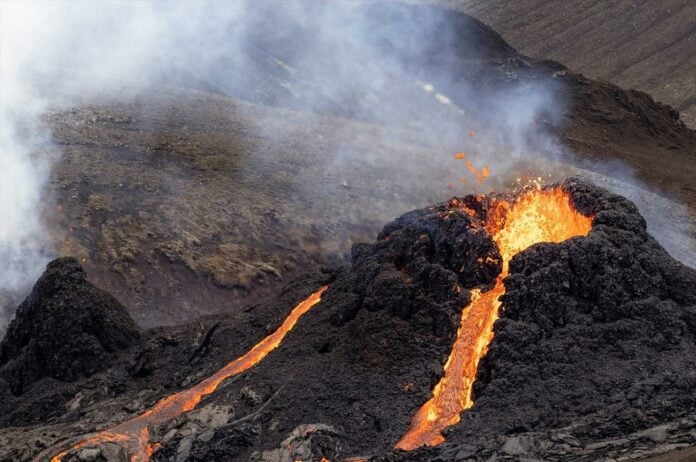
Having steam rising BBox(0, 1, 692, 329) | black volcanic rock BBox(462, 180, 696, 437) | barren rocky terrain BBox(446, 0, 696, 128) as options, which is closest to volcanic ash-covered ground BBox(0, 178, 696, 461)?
black volcanic rock BBox(462, 180, 696, 437)

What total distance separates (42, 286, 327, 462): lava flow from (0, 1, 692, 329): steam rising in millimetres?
14690

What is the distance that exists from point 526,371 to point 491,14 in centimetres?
7124

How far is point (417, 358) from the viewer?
636 inches

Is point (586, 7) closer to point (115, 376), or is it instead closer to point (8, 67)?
point (8, 67)

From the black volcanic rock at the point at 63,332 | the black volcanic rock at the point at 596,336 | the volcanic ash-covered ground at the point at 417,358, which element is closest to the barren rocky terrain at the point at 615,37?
the black volcanic rock at the point at 596,336

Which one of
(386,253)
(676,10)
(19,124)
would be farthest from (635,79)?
(386,253)

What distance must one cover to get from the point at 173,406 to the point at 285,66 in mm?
29902

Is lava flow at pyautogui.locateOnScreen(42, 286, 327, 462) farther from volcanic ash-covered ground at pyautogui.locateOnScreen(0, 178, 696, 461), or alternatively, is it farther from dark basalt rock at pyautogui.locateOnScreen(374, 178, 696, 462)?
dark basalt rock at pyautogui.locateOnScreen(374, 178, 696, 462)

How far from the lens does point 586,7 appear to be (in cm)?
8044

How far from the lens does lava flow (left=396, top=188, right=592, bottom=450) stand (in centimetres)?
1503

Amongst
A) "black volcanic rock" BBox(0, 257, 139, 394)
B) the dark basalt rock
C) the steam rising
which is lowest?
the dark basalt rock

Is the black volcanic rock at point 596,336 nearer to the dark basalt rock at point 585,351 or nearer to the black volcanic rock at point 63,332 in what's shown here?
the dark basalt rock at point 585,351

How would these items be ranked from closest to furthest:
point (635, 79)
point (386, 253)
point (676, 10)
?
point (386, 253) < point (635, 79) < point (676, 10)

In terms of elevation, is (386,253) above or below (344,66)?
below
